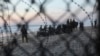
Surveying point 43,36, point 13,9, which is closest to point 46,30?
point 43,36

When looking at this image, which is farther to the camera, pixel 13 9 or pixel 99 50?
pixel 13 9

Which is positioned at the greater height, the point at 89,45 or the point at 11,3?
the point at 11,3

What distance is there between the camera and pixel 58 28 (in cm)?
76

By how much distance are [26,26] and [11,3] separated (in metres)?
0.09

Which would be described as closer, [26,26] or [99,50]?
[99,50]

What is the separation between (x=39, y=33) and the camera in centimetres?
83

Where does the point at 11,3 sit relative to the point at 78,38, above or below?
above

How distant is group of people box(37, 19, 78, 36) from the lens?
0.74 metres

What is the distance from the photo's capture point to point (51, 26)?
2.48 ft

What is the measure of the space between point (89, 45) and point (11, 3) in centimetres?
27

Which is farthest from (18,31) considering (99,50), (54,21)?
(99,50)

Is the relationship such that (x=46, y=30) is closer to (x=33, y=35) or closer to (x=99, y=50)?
(x=33, y=35)

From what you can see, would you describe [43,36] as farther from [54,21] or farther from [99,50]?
[99,50]

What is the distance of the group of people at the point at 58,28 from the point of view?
0.74 metres
